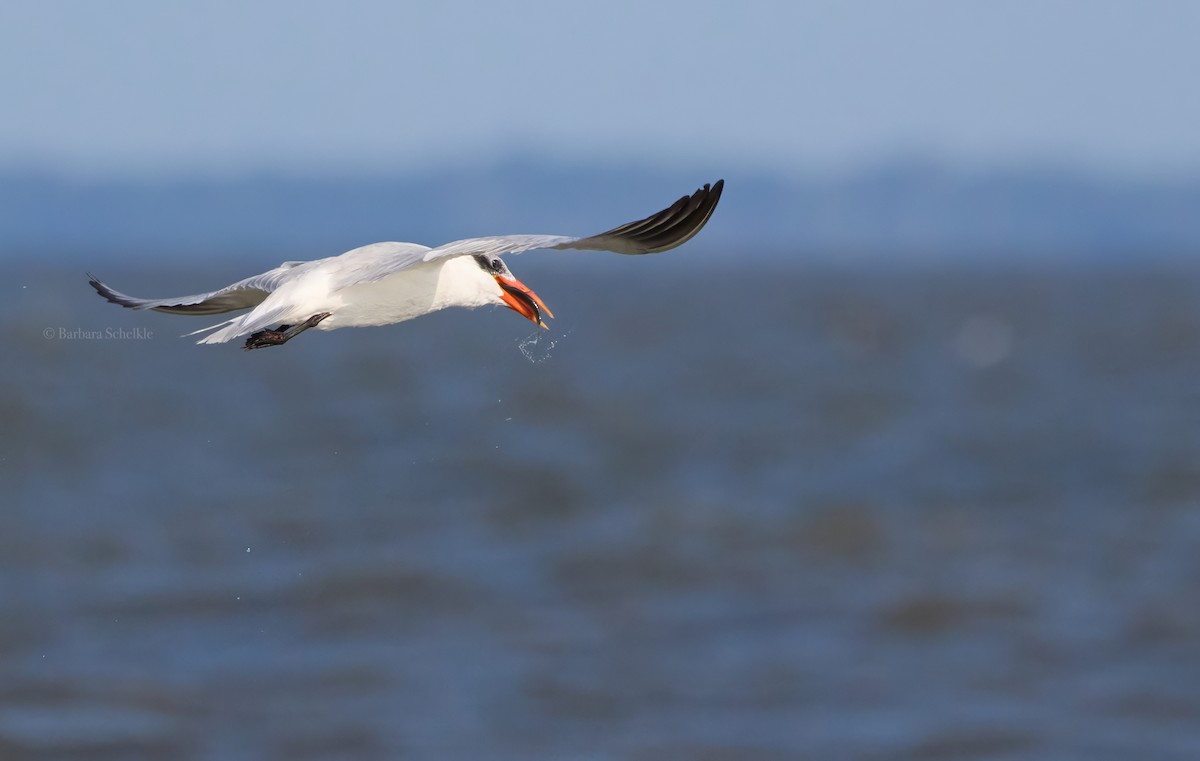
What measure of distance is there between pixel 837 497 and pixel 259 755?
14.6 metres

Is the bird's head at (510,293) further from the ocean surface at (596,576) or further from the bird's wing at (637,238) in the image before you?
the ocean surface at (596,576)

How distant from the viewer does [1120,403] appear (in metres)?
45.8

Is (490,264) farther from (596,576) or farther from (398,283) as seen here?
(596,576)

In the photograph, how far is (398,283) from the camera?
23.0 ft

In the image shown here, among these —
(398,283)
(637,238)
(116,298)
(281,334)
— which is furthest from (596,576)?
(637,238)

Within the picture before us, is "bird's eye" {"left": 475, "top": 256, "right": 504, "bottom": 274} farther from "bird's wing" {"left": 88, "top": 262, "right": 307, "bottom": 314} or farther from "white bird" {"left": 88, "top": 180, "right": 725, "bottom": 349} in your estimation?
"bird's wing" {"left": 88, "top": 262, "right": 307, "bottom": 314}

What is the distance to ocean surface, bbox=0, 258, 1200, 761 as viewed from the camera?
17.8 meters

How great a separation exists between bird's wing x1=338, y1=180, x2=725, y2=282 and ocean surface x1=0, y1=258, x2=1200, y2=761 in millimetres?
11309

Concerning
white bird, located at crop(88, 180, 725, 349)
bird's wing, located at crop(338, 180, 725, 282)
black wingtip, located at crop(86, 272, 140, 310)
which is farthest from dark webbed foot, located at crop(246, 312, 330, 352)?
black wingtip, located at crop(86, 272, 140, 310)

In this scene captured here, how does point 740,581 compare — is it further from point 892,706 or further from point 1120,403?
point 1120,403

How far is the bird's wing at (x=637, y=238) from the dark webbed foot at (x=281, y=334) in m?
0.29

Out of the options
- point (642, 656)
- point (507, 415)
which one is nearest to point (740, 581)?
point (642, 656)

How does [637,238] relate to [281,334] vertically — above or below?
above

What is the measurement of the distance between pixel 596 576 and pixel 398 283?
658 inches
